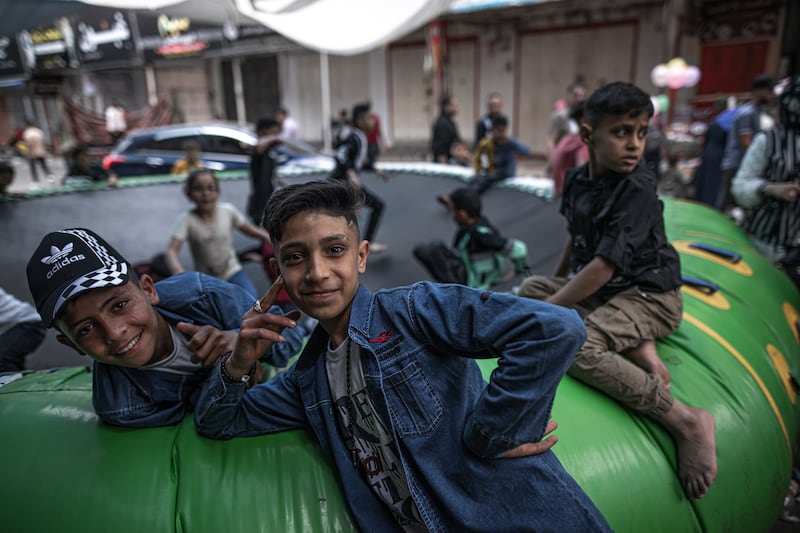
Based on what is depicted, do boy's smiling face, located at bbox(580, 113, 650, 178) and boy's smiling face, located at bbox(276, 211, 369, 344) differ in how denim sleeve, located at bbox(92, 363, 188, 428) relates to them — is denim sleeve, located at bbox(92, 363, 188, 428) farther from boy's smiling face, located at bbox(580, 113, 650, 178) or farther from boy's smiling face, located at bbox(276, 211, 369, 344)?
boy's smiling face, located at bbox(580, 113, 650, 178)

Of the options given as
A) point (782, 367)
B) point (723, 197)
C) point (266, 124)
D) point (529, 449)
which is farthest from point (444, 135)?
point (529, 449)

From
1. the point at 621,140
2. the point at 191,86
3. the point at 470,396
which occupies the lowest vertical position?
the point at 470,396

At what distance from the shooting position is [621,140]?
5.00ft

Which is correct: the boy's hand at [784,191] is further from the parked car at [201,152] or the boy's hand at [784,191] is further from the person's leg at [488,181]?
the parked car at [201,152]

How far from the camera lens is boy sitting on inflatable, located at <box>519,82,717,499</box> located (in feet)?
4.60

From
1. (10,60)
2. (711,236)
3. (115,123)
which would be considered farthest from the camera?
(115,123)

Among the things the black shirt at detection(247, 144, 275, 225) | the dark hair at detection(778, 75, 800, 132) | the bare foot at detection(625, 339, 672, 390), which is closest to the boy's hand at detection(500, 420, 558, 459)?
the bare foot at detection(625, 339, 672, 390)

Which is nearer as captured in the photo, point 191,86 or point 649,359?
point 649,359

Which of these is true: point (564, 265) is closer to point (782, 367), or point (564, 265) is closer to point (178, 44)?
point (782, 367)

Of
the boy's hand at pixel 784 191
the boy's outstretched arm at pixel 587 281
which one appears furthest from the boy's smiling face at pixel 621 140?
the boy's hand at pixel 784 191

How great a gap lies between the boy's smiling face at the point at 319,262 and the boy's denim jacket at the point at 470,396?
47mm

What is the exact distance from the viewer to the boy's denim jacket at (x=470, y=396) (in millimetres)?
852

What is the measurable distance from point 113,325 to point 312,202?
47 centimetres

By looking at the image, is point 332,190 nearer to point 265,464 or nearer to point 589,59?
point 265,464
